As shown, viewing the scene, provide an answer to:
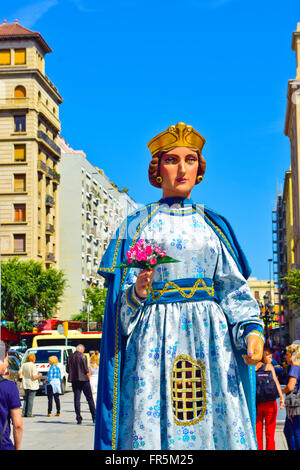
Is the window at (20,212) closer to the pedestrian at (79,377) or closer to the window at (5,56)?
the window at (5,56)

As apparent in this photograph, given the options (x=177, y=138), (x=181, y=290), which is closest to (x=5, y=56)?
(x=177, y=138)

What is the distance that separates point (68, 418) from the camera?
1898 centimetres

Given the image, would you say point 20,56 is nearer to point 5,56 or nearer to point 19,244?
point 5,56

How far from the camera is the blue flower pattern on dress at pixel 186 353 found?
4645 mm

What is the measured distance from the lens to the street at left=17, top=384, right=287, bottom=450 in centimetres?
1265

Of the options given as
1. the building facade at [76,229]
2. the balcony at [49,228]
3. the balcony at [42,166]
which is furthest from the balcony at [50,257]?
the building facade at [76,229]

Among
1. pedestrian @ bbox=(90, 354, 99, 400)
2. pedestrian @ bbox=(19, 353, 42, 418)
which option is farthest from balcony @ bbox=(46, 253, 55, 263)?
pedestrian @ bbox=(90, 354, 99, 400)

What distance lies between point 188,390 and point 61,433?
10.9 metres

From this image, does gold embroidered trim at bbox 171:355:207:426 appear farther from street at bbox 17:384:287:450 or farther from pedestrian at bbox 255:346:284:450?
street at bbox 17:384:287:450
